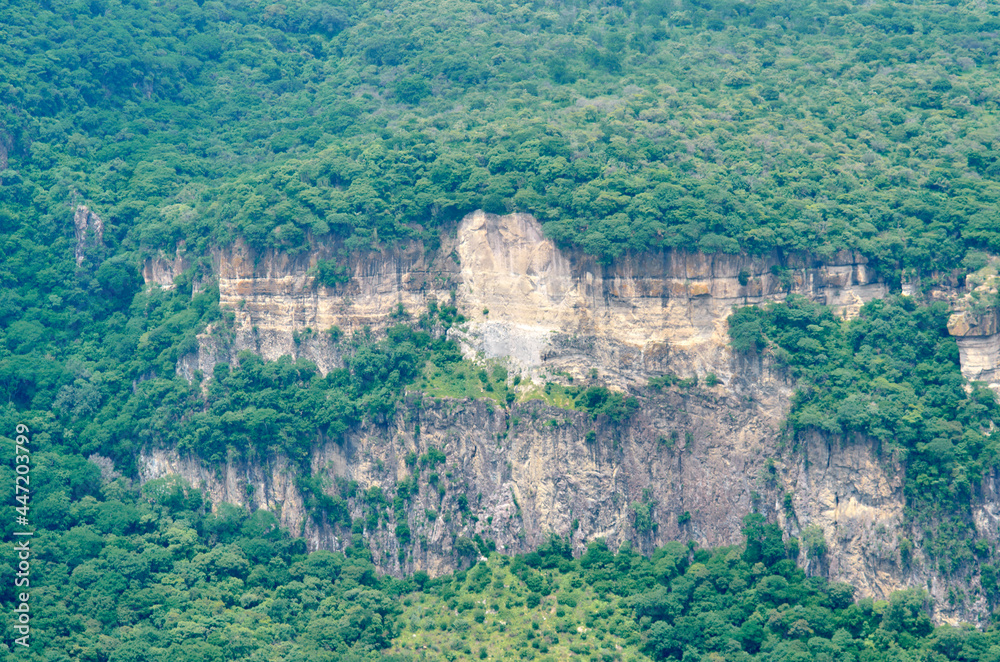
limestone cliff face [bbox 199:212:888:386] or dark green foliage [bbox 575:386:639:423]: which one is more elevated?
limestone cliff face [bbox 199:212:888:386]

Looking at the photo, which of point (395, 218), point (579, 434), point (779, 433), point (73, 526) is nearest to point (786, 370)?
point (779, 433)

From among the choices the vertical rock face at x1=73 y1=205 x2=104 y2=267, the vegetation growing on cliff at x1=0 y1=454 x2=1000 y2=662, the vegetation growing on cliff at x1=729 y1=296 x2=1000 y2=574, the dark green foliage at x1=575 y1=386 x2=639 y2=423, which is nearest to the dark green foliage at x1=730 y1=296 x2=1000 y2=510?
the vegetation growing on cliff at x1=729 y1=296 x2=1000 y2=574

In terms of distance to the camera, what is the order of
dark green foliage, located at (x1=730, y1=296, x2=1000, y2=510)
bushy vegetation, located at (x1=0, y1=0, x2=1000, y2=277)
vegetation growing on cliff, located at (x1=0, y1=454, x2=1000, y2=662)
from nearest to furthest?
vegetation growing on cliff, located at (x1=0, y1=454, x2=1000, y2=662) < dark green foliage, located at (x1=730, y1=296, x2=1000, y2=510) < bushy vegetation, located at (x1=0, y1=0, x2=1000, y2=277)

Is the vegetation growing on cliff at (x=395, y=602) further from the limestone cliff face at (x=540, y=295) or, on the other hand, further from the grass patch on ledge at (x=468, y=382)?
the limestone cliff face at (x=540, y=295)

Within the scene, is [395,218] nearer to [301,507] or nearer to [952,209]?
[301,507]

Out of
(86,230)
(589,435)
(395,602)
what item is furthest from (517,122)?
(395,602)

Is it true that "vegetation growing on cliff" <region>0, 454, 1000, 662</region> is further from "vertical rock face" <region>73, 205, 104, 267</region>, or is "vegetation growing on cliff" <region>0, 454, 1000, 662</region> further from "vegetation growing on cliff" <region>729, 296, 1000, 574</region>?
"vertical rock face" <region>73, 205, 104, 267</region>

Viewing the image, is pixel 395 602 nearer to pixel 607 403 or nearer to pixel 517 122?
pixel 607 403
